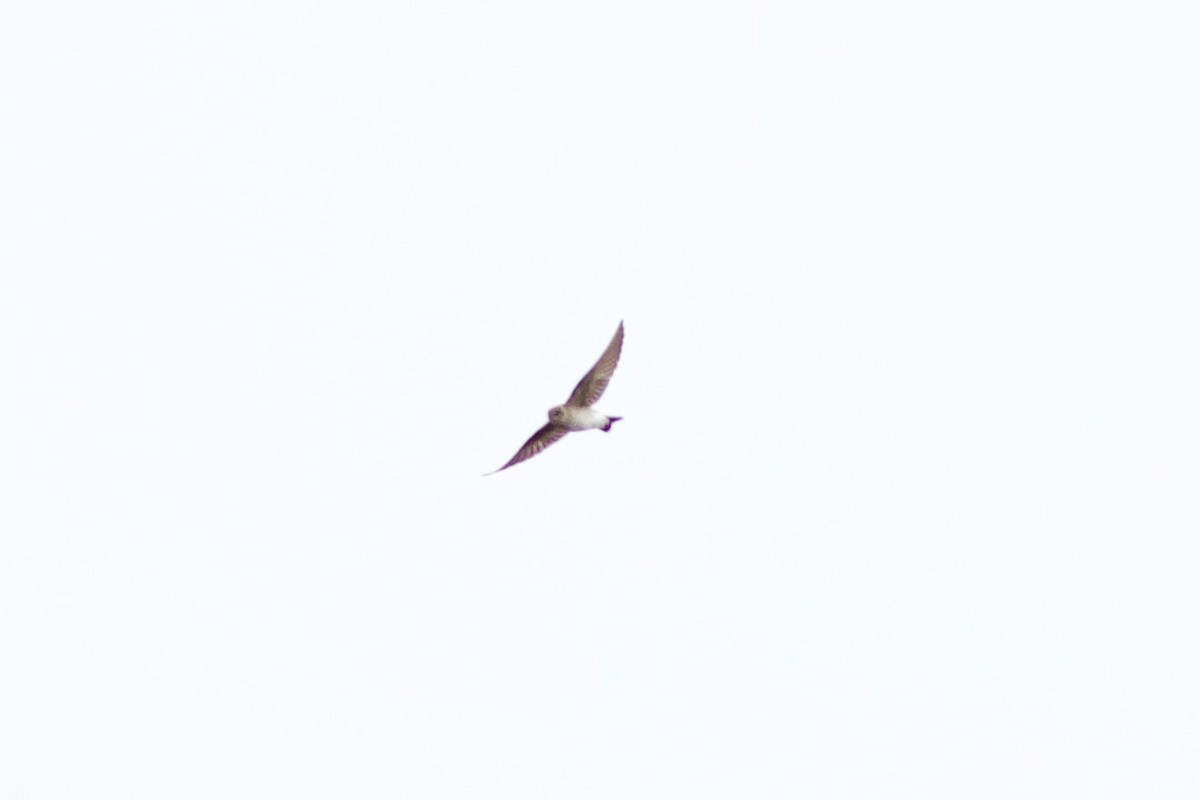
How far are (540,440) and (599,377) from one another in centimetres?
263

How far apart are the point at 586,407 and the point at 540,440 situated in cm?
177

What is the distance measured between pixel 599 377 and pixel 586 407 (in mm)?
975

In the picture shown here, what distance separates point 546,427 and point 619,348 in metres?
3.23

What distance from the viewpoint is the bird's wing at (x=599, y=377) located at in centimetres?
18138

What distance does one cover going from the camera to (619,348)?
181500 millimetres

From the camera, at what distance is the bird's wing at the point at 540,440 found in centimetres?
18175

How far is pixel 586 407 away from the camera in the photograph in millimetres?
181500

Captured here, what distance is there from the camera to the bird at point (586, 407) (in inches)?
7141

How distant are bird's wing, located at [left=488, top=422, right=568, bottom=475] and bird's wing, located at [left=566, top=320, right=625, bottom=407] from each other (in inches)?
36.6

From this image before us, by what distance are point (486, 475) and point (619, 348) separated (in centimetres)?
718

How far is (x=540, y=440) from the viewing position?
182 meters

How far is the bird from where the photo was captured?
181375 mm

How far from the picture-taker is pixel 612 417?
7151 inches

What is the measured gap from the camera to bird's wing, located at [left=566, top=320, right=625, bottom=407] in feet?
595
